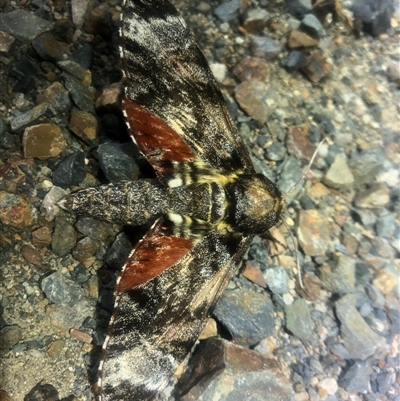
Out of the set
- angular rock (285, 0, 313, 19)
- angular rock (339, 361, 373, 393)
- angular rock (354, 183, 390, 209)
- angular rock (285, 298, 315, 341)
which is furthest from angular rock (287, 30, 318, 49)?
angular rock (339, 361, 373, 393)

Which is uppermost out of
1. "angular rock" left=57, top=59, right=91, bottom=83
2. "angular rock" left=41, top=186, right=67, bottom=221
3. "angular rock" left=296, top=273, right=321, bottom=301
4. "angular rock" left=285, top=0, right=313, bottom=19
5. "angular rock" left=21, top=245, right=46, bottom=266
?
"angular rock" left=285, top=0, right=313, bottom=19

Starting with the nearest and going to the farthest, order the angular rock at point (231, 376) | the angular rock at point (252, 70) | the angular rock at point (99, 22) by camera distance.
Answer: the angular rock at point (231, 376), the angular rock at point (99, 22), the angular rock at point (252, 70)

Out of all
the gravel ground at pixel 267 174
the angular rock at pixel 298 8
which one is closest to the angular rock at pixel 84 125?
the gravel ground at pixel 267 174

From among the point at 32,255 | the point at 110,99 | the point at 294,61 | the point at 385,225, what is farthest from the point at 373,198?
the point at 32,255

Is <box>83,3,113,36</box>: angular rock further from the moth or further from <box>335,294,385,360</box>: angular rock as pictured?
<box>335,294,385,360</box>: angular rock

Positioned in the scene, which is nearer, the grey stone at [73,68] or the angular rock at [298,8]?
the grey stone at [73,68]

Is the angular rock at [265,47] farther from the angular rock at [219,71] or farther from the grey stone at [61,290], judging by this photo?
the grey stone at [61,290]

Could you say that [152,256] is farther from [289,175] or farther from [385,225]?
[385,225]

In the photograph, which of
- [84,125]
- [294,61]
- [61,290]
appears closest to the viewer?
[61,290]
